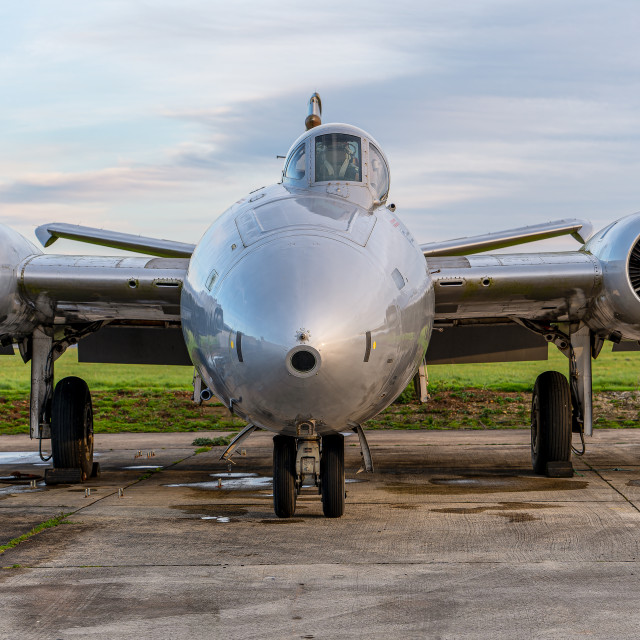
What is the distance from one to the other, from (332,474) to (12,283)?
4.23 meters

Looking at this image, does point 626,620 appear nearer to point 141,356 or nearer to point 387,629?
point 387,629

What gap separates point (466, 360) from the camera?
1374cm

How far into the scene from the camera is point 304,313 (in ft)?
18.9

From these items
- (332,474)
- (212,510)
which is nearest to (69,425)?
(212,510)

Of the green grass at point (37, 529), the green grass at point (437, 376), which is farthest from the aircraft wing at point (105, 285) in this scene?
the green grass at point (437, 376)

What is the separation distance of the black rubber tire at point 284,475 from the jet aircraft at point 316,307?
0.06 feet

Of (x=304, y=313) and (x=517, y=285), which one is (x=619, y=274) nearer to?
(x=517, y=285)

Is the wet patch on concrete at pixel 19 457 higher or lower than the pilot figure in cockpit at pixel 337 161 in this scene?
lower

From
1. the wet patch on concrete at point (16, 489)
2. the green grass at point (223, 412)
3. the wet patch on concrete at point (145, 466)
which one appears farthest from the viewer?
the green grass at point (223, 412)

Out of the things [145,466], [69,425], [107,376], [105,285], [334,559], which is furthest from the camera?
[107,376]

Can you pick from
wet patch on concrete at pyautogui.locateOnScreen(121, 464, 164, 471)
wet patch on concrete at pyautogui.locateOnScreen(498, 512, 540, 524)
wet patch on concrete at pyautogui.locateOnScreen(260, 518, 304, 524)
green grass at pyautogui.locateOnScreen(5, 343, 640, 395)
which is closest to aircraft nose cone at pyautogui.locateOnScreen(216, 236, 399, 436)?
wet patch on concrete at pyautogui.locateOnScreen(260, 518, 304, 524)

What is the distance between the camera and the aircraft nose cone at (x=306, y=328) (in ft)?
18.9

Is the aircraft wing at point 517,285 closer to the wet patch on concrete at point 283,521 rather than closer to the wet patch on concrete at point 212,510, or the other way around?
the wet patch on concrete at point 283,521

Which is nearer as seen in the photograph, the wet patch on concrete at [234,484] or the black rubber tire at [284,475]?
the black rubber tire at [284,475]
